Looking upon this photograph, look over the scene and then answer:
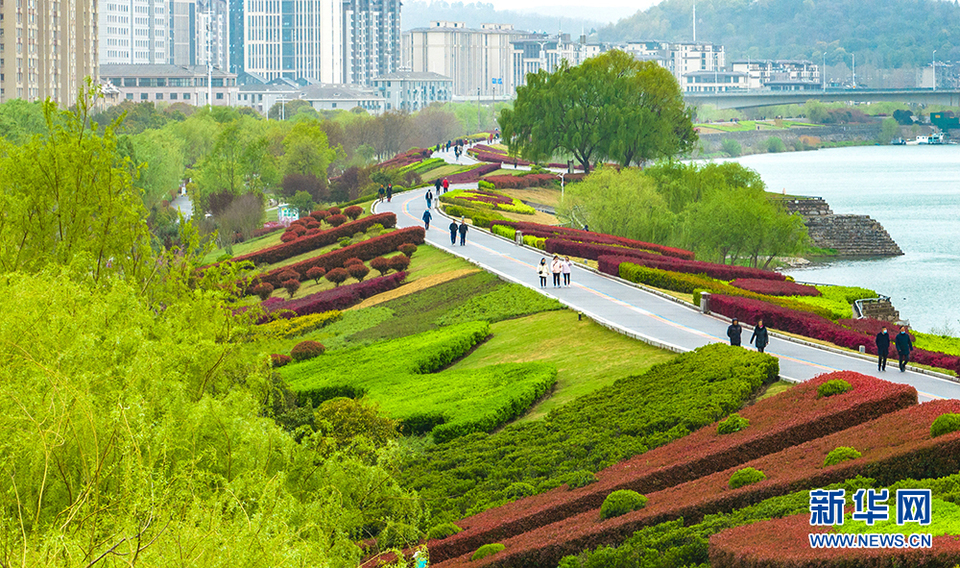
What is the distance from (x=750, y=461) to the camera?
59.7ft

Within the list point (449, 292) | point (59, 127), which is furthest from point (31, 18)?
point (59, 127)

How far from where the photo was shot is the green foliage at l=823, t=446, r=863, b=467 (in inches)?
655

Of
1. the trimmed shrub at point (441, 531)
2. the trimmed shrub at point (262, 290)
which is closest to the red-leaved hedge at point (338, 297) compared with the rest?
the trimmed shrub at point (262, 290)

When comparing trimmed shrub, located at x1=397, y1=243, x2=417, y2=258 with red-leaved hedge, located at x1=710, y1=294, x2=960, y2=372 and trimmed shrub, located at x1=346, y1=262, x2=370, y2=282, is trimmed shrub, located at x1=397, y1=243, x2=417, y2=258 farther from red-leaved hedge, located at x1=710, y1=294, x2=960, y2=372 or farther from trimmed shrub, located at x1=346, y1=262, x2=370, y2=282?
red-leaved hedge, located at x1=710, y1=294, x2=960, y2=372

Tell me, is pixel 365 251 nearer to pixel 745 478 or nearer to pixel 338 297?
pixel 338 297

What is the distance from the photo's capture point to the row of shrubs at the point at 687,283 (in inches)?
1377

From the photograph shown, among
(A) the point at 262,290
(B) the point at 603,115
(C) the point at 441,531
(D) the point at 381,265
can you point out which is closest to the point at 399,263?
(D) the point at 381,265

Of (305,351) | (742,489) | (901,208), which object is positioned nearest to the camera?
(742,489)

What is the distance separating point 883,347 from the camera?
1003 inches

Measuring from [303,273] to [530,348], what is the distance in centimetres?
2280

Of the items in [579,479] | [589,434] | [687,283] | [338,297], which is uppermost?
[687,283]

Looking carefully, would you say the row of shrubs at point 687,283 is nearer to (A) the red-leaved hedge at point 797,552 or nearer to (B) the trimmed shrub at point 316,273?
(B) the trimmed shrub at point 316,273

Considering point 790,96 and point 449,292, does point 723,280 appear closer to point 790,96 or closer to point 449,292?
point 449,292

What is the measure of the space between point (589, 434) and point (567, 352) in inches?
304
